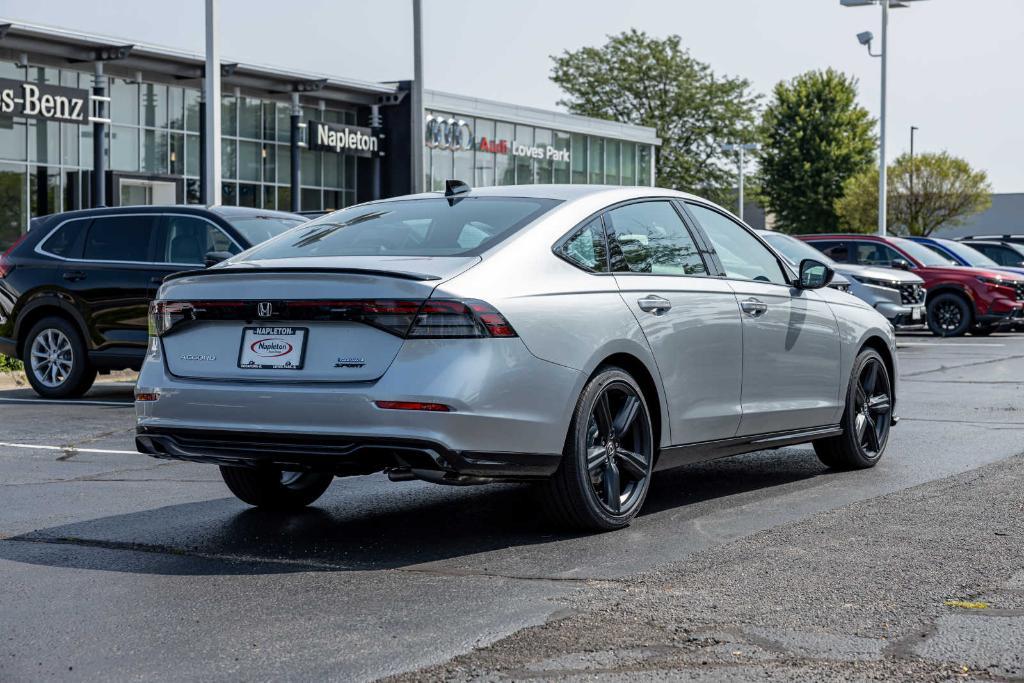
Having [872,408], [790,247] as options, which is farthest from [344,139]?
[872,408]

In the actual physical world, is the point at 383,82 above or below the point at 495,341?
above

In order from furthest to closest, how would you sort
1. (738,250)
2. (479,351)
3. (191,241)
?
1. (191,241)
2. (738,250)
3. (479,351)

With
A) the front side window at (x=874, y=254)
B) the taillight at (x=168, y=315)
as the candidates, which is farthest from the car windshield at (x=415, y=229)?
the front side window at (x=874, y=254)

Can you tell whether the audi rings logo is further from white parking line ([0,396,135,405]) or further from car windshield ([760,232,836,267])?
white parking line ([0,396,135,405])

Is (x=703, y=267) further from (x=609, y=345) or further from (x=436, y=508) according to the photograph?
(x=436, y=508)

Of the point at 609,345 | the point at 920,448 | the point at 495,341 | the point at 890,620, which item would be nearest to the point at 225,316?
the point at 495,341

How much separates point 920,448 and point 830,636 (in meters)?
5.25

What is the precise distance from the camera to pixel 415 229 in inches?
259

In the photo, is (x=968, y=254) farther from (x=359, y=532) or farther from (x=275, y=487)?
(x=359, y=532)

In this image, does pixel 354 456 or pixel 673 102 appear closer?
pixel 354 456

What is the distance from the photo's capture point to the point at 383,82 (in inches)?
1901

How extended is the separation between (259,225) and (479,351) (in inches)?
322

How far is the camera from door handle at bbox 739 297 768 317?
24.2 feet

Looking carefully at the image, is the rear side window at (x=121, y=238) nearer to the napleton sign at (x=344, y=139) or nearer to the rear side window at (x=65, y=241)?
the rear side window at (x=65, y=241)
